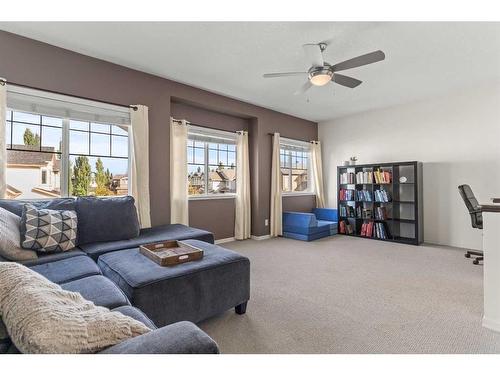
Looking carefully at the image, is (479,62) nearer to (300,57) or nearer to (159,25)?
(300,57)

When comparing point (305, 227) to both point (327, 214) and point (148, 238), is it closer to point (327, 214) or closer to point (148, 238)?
point (327, 214)

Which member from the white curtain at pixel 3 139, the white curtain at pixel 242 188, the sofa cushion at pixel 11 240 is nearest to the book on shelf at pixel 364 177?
the white curtain at pixel 242 188

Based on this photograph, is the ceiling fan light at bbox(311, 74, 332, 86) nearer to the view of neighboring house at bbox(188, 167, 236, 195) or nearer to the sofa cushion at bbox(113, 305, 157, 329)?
the view of neighboring house at bbox(188, 167, 236, 195)

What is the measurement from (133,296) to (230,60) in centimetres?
269

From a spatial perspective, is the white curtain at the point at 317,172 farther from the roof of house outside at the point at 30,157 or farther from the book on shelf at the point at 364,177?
the roof of house outside at the point at 30,157

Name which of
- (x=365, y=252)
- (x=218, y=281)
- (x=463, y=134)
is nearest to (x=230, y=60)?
(x=218, y=281)

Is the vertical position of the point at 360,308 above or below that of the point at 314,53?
below

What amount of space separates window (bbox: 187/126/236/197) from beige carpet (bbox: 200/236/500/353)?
1.54 m

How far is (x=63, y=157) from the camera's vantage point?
9.73ft

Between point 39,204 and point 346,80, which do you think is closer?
point 39,204

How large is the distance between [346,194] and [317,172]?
92 cm

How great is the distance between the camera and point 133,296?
1544mm

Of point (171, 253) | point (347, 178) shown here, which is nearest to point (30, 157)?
point (171, 253)

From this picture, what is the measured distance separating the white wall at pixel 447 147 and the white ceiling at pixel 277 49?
15.9 inches
